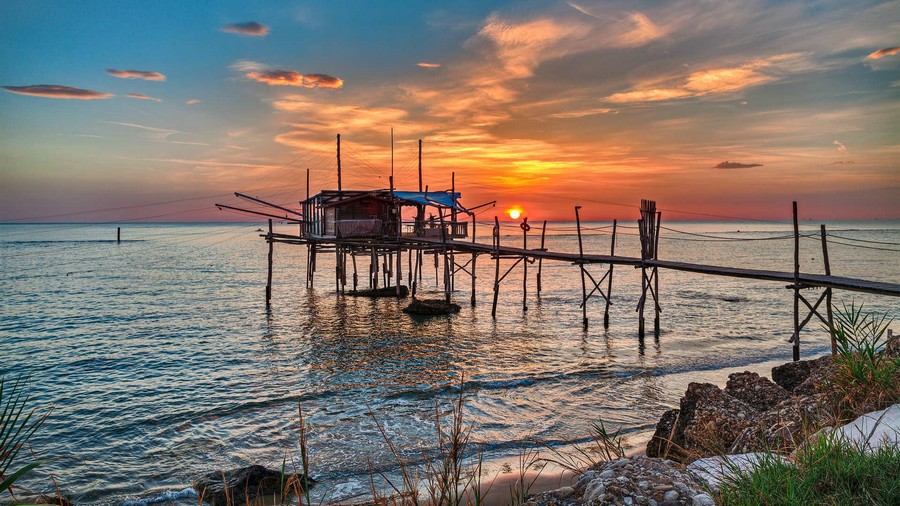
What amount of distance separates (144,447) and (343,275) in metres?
24.4

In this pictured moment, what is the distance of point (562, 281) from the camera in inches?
1756

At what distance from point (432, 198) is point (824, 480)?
32412 mm

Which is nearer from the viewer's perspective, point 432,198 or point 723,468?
point 723,468

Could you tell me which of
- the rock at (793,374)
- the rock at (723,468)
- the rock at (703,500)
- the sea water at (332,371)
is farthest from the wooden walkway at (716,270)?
the rock at (703,500)

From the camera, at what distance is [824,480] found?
157 inches

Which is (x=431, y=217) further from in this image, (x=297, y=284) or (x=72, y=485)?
(x=72, y=485)

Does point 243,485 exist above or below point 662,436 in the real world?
below

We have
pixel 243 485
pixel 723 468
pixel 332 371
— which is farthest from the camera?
pixel 332 371

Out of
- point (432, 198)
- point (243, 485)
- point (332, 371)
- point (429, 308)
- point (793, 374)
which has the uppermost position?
point (432, 198)


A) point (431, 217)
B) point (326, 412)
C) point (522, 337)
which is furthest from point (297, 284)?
point (326, 412)

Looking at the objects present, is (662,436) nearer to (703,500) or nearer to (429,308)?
(703,500)

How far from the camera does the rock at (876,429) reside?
4.88 m

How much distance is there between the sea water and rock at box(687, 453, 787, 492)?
124 inches

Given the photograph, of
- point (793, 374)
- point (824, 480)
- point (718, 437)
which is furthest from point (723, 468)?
point (793, 374)
